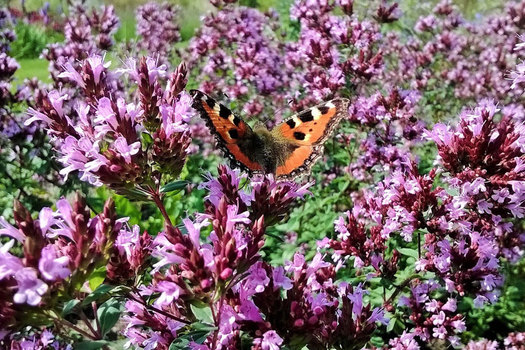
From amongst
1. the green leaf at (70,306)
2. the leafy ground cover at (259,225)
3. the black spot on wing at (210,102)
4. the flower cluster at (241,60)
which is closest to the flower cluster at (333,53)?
the leafy ground cover at (259,225)

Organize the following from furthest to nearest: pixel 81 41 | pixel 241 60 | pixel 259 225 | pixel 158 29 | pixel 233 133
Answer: pixel 158 29, pixel 81 41, pixel 241 60, pixel 233 133, pixel 259 225

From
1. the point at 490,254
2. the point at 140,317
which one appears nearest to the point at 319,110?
the point at 490,254

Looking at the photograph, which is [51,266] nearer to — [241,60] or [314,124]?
[314,124]

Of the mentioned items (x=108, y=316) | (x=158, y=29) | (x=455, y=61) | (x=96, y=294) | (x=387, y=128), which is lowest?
(x=455, y=61)

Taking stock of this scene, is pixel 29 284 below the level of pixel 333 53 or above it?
below

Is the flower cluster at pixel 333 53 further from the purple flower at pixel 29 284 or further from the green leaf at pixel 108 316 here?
the purple flower at pixel 29 284

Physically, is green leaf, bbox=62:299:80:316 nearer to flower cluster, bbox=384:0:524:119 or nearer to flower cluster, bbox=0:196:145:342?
flower cluster, bbox=0:196:145:342

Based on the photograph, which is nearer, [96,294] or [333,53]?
[96,294]

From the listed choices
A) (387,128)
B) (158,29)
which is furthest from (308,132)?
(158,29)
